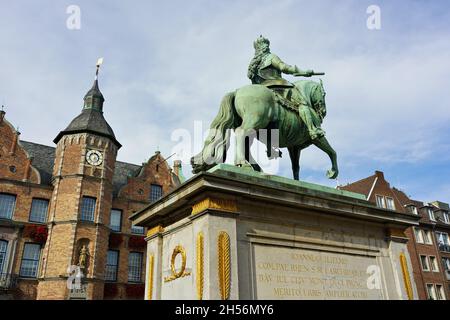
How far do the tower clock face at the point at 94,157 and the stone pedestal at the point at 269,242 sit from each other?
2585cm

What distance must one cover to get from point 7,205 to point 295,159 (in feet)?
93.7

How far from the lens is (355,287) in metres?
7.38

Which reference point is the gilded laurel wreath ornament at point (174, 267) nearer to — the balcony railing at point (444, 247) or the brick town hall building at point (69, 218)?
the brick town hall building at point (69, 218)

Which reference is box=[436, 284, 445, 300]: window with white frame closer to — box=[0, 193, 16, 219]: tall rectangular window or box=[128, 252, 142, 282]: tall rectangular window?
box=[128, 252, 142, 282]: tall rectangular window

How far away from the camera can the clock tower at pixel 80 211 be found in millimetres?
28375

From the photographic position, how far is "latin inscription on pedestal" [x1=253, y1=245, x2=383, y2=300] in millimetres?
6484

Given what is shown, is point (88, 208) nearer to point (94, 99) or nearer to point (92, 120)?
point (92, 120)

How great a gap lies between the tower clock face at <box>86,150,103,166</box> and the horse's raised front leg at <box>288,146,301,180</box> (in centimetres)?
2648

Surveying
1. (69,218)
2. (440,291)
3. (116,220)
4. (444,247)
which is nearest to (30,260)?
(69,218)

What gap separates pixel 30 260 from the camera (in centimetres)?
3000

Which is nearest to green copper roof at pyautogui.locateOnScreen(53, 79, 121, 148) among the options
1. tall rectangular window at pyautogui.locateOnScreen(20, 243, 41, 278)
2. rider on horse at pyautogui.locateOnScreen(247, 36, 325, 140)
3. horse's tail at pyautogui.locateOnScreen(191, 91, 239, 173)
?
tall rectangular window at pyautogui.locateOnScreen(20, 243, 41, 278)

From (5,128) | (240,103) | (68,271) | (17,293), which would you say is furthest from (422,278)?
(5,128)

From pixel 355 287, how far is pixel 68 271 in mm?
25441
